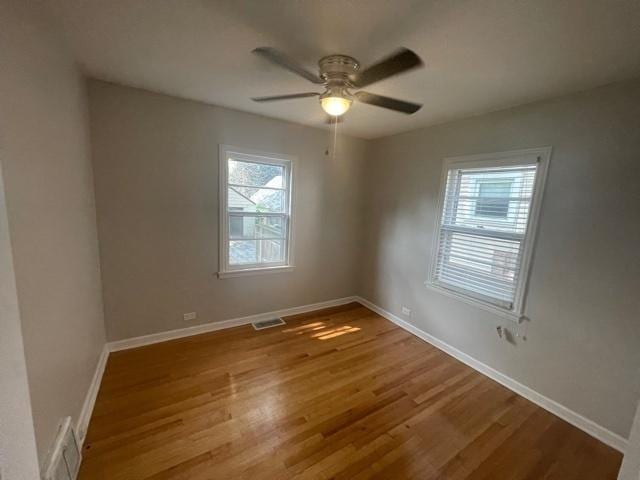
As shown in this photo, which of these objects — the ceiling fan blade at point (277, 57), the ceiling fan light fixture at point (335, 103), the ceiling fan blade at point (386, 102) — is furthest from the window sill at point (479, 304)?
the ceiling fan blade at point (277, 57)

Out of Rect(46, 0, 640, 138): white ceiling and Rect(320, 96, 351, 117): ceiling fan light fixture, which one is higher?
Rect(46, 0, 640, 138): white ceiling

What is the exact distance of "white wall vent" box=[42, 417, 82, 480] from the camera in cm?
113

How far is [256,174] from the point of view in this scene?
3014 mm

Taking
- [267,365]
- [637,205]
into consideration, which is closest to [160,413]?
[267,365]

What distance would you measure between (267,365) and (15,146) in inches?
84.7

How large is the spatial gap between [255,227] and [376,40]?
7.14 feet

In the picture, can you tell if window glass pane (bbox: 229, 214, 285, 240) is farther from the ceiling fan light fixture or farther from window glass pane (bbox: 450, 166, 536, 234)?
window glass pane (bbox: 450, 166, 536, 234)

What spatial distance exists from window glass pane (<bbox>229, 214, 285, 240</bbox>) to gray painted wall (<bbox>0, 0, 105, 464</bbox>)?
1.29 m

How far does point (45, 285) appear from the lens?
1231mm

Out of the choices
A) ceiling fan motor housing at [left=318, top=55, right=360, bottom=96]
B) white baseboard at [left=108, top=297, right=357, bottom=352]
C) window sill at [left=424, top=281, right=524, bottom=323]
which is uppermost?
ceiling fan motor housing at [left=318, top=55, right=360, bottom=96]

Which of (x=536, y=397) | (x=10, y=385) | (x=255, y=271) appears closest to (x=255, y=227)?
(x=255, y=271)

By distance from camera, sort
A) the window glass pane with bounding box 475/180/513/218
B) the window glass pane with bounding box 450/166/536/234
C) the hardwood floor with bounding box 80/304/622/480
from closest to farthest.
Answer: the hardwood floor with bounding box 80/304/622/480 < the window glass pane with bounding box 450/166/536/234 < the window glass pane with bounding box 475/180/513/218

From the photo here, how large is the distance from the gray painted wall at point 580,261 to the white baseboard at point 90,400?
3051mm

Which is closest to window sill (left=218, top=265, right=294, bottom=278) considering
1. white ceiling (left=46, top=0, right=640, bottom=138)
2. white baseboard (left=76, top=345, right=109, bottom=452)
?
white baseboard (left=76, top=345, right=109, bottom=452)
